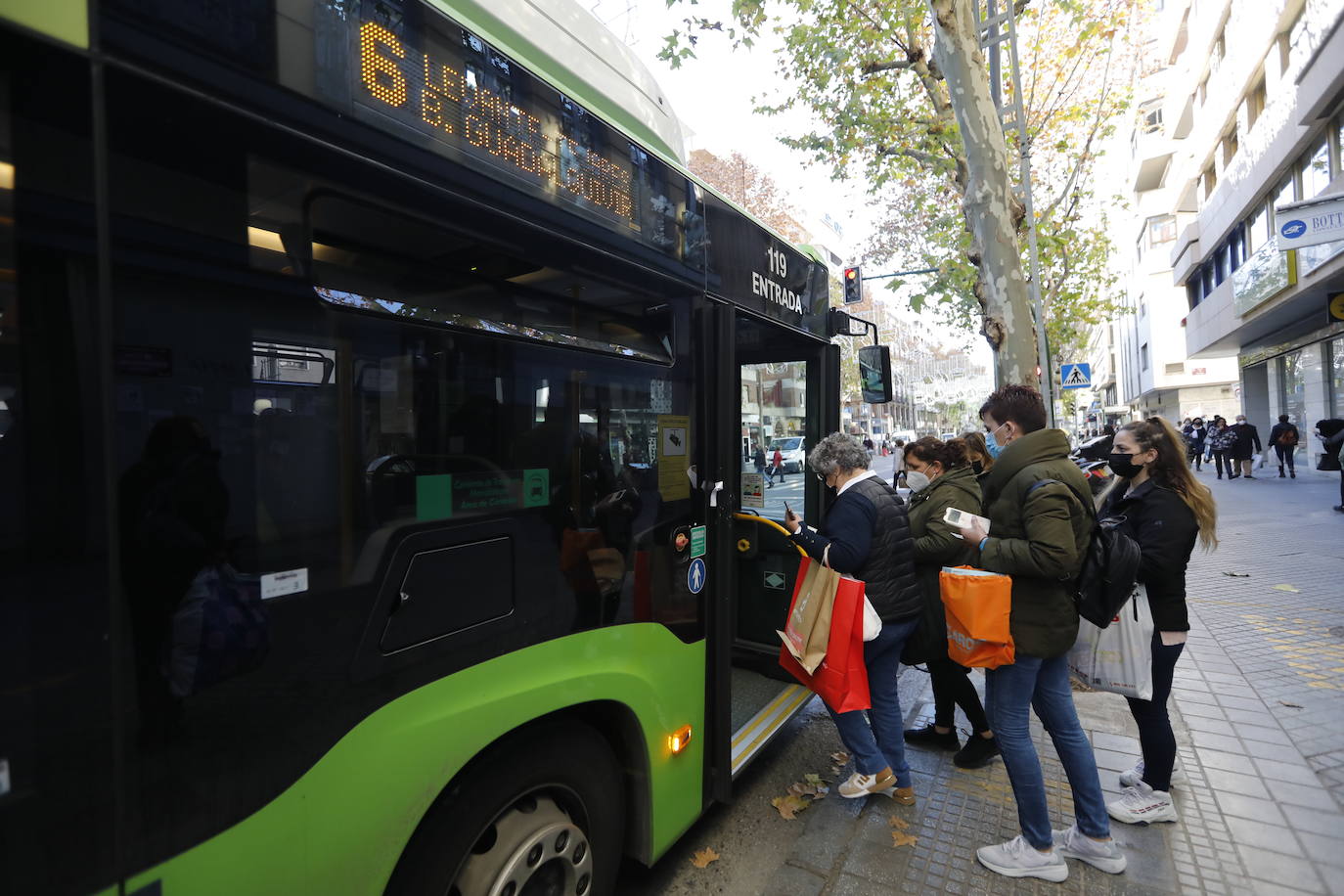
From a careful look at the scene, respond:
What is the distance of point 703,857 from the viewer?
2928 mm

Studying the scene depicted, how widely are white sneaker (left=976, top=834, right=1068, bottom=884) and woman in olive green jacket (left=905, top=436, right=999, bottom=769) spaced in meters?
0.89

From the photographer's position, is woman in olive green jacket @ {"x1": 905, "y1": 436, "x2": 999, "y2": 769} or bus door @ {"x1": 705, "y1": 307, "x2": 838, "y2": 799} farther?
bus door @ {"x1": 705, "y1": 307, "x2": 838, "y2": 799}

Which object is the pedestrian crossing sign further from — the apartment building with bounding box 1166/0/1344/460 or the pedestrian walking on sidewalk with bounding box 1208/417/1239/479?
the pedestrian walking on sidewalk with bounding box 1208/417/1239/479

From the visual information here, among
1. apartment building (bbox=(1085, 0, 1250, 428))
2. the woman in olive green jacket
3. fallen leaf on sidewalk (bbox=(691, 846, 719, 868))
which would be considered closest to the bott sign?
the woman in olive green jacket

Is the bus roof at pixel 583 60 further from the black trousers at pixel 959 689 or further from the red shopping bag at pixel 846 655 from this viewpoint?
the black trousers at pixel 959 689

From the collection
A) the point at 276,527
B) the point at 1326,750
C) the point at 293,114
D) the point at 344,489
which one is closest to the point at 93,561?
the point at 276,527

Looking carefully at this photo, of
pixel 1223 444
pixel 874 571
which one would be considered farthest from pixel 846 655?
pixel 1223 444

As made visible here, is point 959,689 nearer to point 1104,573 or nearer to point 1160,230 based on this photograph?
point 1104,573

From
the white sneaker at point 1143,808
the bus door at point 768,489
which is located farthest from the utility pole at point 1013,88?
the white sneaker at point 1143,808

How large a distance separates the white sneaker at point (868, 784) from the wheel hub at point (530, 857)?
157 centimetres

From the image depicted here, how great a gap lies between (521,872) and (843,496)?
6.34 ft

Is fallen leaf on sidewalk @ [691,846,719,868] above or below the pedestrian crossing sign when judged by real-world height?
below

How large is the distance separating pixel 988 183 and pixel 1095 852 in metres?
5.24

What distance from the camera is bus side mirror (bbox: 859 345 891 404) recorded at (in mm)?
4609
